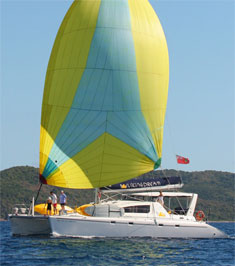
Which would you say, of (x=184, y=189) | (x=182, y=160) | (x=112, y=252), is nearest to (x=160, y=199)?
(x=182, y=160)

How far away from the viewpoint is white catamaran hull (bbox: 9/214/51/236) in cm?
2678

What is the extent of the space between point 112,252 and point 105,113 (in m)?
7.06

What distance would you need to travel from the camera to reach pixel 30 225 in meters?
27.4

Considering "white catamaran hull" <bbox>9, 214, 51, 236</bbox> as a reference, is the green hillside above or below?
above

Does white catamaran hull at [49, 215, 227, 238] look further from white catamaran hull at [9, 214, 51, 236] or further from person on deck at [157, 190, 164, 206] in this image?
person on deck at [157, 190, 164, 206]

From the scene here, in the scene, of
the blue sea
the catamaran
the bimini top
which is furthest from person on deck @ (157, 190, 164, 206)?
the blue sea

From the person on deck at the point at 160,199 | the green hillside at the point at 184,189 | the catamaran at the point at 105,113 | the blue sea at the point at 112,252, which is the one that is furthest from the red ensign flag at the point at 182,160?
the green hillside at the point at 184,189

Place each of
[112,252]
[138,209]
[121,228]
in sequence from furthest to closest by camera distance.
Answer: [138,209], [121,228], [112,252]

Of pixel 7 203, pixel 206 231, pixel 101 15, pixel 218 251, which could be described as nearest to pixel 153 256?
pixel 218 251

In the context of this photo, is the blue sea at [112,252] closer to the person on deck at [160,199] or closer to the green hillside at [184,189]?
the person on deck at [160,199]

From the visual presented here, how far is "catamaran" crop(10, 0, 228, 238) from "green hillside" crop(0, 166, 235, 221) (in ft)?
121

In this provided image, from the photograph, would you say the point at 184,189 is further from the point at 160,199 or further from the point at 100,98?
the point at 100,98

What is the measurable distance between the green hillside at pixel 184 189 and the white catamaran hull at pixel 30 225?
117 ft

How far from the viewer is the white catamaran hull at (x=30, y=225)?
26.8 m
